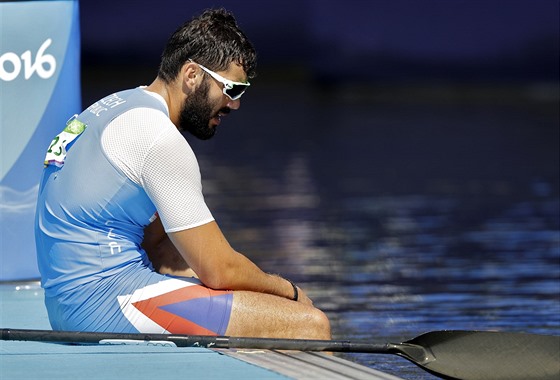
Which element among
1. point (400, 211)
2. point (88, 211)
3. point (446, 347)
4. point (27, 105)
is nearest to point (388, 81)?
point (400, 211)

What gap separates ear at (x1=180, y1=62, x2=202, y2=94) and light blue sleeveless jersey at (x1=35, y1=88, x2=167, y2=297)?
0.13 meters

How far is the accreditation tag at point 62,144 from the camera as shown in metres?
4.34

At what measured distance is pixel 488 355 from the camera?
449 centimetres

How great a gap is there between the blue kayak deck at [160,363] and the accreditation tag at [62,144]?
64 centimetres

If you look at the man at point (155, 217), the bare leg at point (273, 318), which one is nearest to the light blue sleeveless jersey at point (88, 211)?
the man at point (155, 217)

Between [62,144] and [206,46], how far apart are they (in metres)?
0.59

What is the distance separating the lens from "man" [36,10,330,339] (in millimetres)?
4219

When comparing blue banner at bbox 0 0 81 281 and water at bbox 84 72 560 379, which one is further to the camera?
water at bbox 84 72 560 379

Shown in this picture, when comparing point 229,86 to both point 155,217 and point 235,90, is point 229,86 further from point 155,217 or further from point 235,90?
point 155,217

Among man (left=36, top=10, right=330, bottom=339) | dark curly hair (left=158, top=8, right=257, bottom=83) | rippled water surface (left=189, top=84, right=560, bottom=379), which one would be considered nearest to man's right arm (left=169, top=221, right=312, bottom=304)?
man (left=36, top=10, right=330, bottom=339)

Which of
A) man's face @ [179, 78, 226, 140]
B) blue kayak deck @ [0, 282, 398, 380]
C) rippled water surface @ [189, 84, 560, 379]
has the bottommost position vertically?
blue kayak deck @ [0, 282, 398, 380]

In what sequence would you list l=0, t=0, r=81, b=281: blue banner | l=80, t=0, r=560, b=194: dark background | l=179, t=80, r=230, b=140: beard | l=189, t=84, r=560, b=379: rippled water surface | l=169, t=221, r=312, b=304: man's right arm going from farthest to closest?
l=80, t=0, r=560, b=194: dark background < l=189, t=84, r=560, b=379: rippled water surface < l=0, t=0, r=81, b=281: blue banner < l=179, t=80, r=230, b=140: beard < l=169, t=221, r=312, b=304: man's right arm

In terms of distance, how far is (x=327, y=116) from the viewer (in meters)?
16.5

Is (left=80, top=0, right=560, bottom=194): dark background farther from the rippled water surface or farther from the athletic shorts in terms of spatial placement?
the athletic shorts
